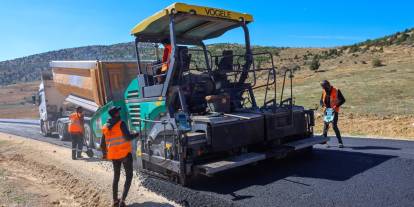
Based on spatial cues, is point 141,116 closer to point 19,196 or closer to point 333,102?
point 19,196

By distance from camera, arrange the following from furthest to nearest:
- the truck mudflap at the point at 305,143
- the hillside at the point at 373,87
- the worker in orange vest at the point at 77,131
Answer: the hillside at the point at 373,87, the worker in orange vest at the point at 77,131, the truck mudflap at the point at 305,143

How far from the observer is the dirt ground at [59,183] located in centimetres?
605

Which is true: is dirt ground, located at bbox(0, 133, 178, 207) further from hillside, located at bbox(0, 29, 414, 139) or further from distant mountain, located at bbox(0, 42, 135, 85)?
distant mountain, located at bbox(0, 42, 135, 85)

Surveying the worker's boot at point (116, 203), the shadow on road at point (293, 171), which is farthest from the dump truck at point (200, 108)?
the worker's boot at point (116, 203)

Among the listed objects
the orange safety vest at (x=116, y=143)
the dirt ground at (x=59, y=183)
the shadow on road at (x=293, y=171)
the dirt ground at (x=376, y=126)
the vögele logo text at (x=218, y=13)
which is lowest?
the dirt ground at (x=59, y=183)

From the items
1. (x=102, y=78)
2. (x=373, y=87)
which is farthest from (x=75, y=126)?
(x=373, y=87)

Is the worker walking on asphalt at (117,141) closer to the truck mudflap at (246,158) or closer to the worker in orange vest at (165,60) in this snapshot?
the truck mudflap at (246,158)

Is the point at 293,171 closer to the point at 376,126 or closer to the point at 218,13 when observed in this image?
the point at 218,13

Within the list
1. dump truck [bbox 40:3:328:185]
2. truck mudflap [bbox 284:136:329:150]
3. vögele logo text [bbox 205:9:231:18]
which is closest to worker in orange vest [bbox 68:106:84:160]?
dump truck [bbox 40:3:328:185]

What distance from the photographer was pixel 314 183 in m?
5.44

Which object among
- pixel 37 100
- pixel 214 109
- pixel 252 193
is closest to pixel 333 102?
pixel 214 109

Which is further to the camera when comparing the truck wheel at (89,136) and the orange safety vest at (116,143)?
the truck wheel at (89,136)

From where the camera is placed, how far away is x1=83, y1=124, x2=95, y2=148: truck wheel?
412 inches

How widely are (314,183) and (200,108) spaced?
223 centimetres
